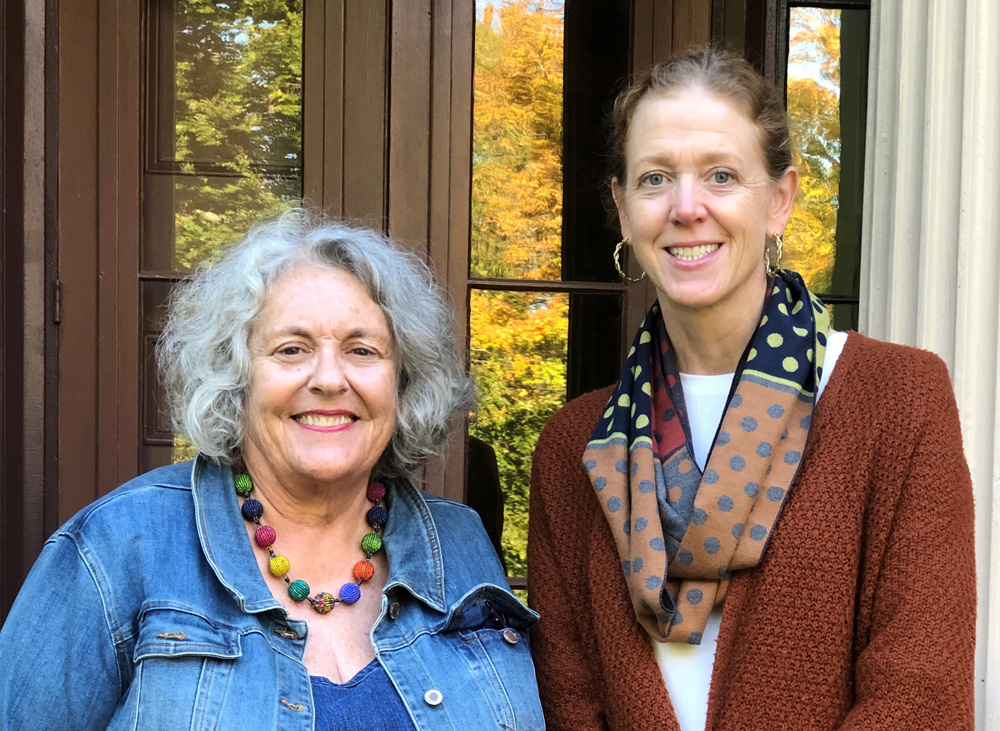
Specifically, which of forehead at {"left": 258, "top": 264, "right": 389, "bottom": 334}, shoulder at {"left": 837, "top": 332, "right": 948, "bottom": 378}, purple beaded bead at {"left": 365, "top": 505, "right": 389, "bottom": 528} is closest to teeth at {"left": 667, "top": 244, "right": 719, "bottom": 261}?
shoulder at {"left": 837, "top": 332, "right": 948, "bottom": 378}

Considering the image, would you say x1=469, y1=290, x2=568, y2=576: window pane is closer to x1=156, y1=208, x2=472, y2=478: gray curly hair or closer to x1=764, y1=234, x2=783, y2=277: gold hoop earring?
x1=156, y1=208, x2=472, y2=478: gray curly hair

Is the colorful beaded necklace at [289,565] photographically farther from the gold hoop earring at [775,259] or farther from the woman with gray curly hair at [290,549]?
the gold hoop earring at [775,259]

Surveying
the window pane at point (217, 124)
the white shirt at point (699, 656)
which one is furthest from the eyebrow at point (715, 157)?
the window pane at point (217, 124)

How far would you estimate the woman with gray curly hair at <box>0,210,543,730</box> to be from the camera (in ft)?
→ 5.03

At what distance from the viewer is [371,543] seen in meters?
1.89

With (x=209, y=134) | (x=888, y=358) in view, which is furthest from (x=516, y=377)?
(x=888, y=358)

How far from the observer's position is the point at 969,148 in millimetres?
1966

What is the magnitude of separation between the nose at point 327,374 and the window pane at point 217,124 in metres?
0.97

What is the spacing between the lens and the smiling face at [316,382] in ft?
5.75

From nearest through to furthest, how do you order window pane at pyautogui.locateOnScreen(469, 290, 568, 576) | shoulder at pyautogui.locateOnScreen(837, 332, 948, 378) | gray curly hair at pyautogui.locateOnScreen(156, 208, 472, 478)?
1. shoulder at pyautogui.locateOnScreen(837, 332, 948, 378)
2. gray curly hair at pyautogui.locateOnScreen(156, 208, 472, 478)
3. window pane at pyautogui.locateOnScreen(469, 290, 568, 576)

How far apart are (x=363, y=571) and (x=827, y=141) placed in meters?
1.65

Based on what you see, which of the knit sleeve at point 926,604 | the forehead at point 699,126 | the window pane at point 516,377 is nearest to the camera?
the knit sleeve at point 926,604

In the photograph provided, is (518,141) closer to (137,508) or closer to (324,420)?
(324,420)

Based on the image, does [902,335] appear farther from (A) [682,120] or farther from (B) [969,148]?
(A) [682,120]
